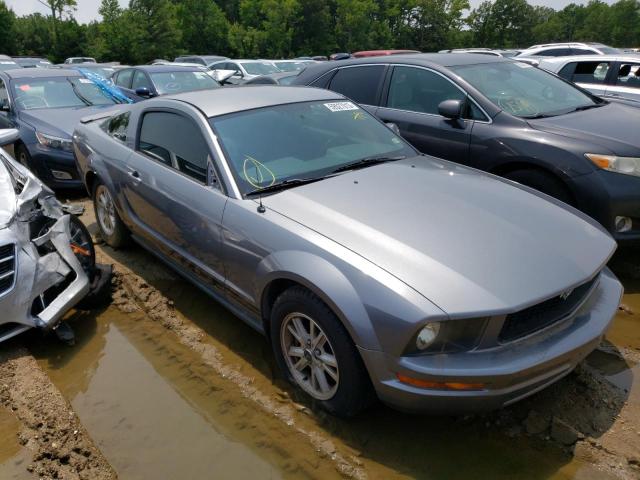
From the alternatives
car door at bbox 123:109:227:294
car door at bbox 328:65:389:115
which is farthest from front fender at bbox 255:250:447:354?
car door at bbox 328:65:389:115

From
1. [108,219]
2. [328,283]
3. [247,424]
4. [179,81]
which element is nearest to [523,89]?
[328,283]

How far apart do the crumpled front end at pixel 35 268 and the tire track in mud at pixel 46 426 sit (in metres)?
0.24

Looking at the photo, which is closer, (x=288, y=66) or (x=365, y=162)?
(x=365, y=162)

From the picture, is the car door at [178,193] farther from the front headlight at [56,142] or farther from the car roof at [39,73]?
the car roof at [39,73]

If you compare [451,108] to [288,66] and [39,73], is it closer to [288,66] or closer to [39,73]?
[39,73]

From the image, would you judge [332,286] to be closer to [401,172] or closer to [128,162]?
[401,172]

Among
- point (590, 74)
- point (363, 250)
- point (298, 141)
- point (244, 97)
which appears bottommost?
point (363, 250)

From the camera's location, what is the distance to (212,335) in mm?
3623

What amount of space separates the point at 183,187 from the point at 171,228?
358 millimetres

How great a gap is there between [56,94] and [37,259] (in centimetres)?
524

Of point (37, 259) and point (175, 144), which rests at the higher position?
point (175, 144)

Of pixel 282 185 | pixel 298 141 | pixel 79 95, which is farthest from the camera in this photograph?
pixel 79 95

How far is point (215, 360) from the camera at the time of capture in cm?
334

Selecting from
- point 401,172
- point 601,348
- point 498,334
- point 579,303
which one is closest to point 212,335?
point 401,172
